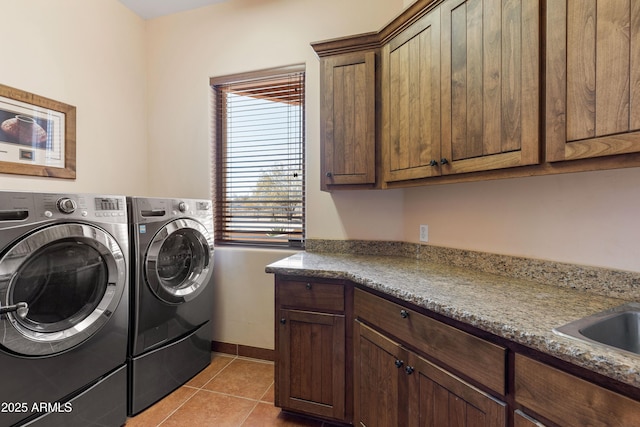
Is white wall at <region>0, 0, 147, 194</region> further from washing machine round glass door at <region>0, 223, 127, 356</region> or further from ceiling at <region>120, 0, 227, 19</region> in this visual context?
washing machine round glass door at <region>0, 223, 127, 356</region>

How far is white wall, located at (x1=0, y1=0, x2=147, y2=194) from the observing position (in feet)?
5.96

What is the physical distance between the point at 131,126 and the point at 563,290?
317cm

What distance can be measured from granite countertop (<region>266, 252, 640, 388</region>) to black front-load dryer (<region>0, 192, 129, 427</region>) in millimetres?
886

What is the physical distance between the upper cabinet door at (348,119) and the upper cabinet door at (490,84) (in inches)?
19.8

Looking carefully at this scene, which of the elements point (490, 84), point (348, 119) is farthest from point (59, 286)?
point (490, 84)

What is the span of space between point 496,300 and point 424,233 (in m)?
0.90

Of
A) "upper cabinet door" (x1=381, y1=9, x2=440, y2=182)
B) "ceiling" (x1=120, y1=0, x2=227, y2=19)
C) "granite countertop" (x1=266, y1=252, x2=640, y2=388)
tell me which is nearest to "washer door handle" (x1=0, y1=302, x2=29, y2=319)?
"granite countertop" (x1=266, y1=252, x2=640, y2=388)

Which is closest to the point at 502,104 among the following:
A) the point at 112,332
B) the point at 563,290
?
the point at 563,290

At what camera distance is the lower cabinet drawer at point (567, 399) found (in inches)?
25.1

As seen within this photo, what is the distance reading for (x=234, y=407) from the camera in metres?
1.82

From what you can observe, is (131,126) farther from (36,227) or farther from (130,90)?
(36,227)

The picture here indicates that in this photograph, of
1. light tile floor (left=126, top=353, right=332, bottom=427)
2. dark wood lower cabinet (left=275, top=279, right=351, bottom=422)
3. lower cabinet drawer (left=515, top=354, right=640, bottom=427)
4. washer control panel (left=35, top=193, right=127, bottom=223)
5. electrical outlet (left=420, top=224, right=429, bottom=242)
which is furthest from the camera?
electrical outlet (left=420, top=224, right=429, bottom=242)

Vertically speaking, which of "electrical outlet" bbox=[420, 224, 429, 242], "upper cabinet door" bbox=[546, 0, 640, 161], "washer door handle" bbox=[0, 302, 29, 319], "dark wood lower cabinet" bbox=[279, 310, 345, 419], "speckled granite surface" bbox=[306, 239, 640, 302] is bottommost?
"dark wood lower cabinet" bbox=[279, 310, 345, 419]

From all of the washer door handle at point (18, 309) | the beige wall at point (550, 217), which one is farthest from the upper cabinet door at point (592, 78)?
the washer door handle at point (18, 309)
